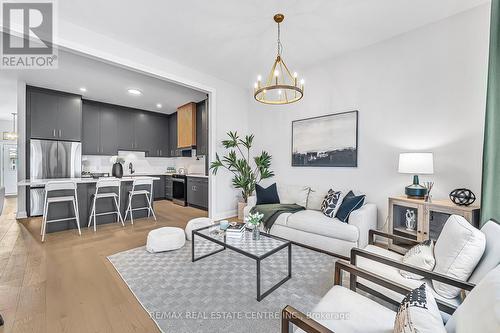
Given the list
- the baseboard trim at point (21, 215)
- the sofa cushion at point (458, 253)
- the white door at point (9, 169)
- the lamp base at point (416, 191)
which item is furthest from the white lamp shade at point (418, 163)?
the white door at point (9, 169)

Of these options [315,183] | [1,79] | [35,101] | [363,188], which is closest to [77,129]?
[35,101]

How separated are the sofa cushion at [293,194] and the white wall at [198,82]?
1393 mm

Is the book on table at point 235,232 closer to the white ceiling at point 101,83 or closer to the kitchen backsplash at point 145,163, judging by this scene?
the white ceiling at point 101,83

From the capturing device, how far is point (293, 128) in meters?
4.45

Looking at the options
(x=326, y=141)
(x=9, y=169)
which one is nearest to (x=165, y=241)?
(x=326, y=141)

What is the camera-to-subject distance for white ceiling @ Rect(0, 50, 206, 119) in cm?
395

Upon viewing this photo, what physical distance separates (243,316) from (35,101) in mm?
6382

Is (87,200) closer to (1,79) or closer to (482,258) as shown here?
(1,79)

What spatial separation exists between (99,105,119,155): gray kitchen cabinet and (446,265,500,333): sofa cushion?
24.4ft

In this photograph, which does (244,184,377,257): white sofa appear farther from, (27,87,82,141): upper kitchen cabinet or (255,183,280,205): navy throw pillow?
(27,87,82,141): upper kitchen cabinet

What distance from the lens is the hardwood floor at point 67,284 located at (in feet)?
5.63

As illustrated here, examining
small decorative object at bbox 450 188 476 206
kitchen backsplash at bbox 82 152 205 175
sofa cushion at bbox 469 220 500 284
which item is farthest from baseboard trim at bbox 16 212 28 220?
small decorative object at bbox 450 188 476 206

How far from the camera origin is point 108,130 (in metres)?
6.35

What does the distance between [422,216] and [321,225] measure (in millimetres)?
1142
